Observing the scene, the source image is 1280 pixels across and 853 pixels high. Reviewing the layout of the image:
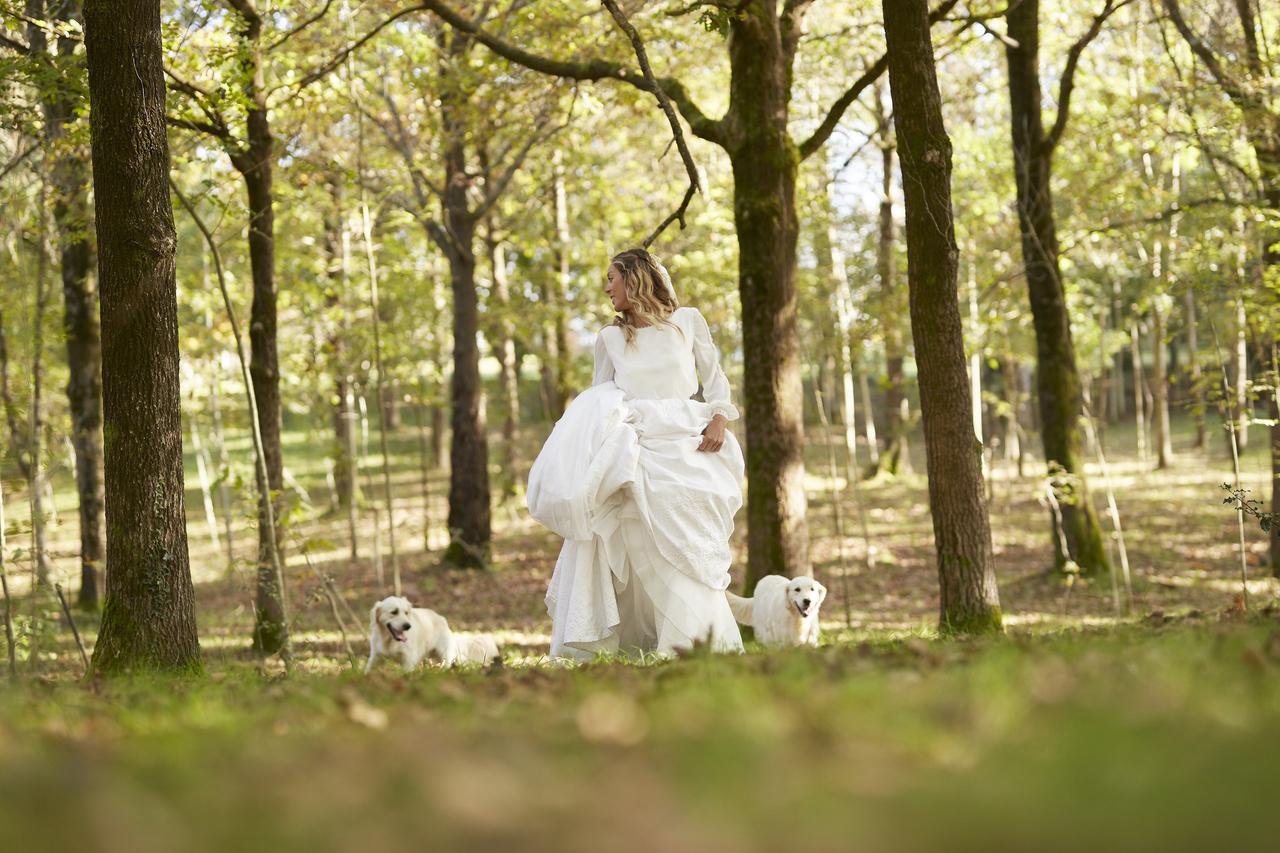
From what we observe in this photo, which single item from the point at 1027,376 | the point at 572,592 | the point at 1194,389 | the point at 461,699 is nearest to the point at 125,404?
the point at 572,592

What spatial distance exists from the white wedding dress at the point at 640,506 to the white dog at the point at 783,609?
1121 millimetres

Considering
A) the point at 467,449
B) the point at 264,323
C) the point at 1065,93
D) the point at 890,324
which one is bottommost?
the point at 467,449

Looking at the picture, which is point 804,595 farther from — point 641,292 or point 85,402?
point 85,402

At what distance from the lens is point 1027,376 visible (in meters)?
42.3

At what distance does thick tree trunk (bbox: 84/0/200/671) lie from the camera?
6.41 metres

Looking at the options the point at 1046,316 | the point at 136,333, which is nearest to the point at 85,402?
the point at 136,333

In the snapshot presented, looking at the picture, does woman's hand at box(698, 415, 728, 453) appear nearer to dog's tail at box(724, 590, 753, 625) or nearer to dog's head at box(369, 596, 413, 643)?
dog's tail at box(724, 590, 753, 625)

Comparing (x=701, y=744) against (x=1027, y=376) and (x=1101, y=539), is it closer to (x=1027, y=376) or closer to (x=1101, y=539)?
(x=1101, y=539)

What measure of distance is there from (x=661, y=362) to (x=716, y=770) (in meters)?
5.42

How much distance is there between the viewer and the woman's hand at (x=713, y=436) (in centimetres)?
748

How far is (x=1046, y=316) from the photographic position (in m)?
15.1

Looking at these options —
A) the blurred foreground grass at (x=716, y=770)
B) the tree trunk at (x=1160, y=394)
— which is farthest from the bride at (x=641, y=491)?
the tree trunk at (x=1160, y=394)

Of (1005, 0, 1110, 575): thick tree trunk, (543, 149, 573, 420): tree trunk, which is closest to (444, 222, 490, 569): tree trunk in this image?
(543, 149, 573, 420): tree trunk

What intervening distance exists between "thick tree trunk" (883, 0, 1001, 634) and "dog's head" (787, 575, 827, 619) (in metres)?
0.93
